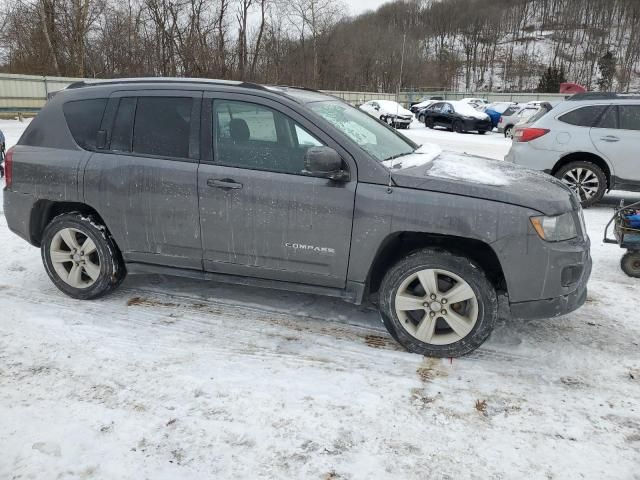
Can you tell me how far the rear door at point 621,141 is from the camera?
24.3 feet

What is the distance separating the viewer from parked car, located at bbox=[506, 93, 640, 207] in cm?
748

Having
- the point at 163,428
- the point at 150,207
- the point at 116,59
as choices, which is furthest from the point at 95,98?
the point at 116,59

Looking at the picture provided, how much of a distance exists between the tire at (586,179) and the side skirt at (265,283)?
5531mm

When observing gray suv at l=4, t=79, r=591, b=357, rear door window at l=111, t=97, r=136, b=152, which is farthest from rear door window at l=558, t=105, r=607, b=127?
rear door window at l=111, t=97, r=136, b=152

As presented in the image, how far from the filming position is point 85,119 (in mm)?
4023

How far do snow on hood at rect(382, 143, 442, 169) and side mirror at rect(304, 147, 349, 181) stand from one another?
1.08 feet

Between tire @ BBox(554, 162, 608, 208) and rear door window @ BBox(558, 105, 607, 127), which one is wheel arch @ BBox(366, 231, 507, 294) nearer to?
tire @ BBox(554, 162, 608, 208)

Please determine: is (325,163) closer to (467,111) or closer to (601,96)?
(601,96)

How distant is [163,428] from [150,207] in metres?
1.74

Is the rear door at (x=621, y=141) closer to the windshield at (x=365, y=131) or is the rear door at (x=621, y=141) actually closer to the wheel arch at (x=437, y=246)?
the windshield at (x=365, y=131)

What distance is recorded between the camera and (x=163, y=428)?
2.61 meters

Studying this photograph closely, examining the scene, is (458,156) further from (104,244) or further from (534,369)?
(104,244)

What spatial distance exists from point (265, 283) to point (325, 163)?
1034 millimetres

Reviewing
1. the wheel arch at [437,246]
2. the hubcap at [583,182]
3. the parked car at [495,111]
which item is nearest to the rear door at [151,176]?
the wheel arch at [437,246]
